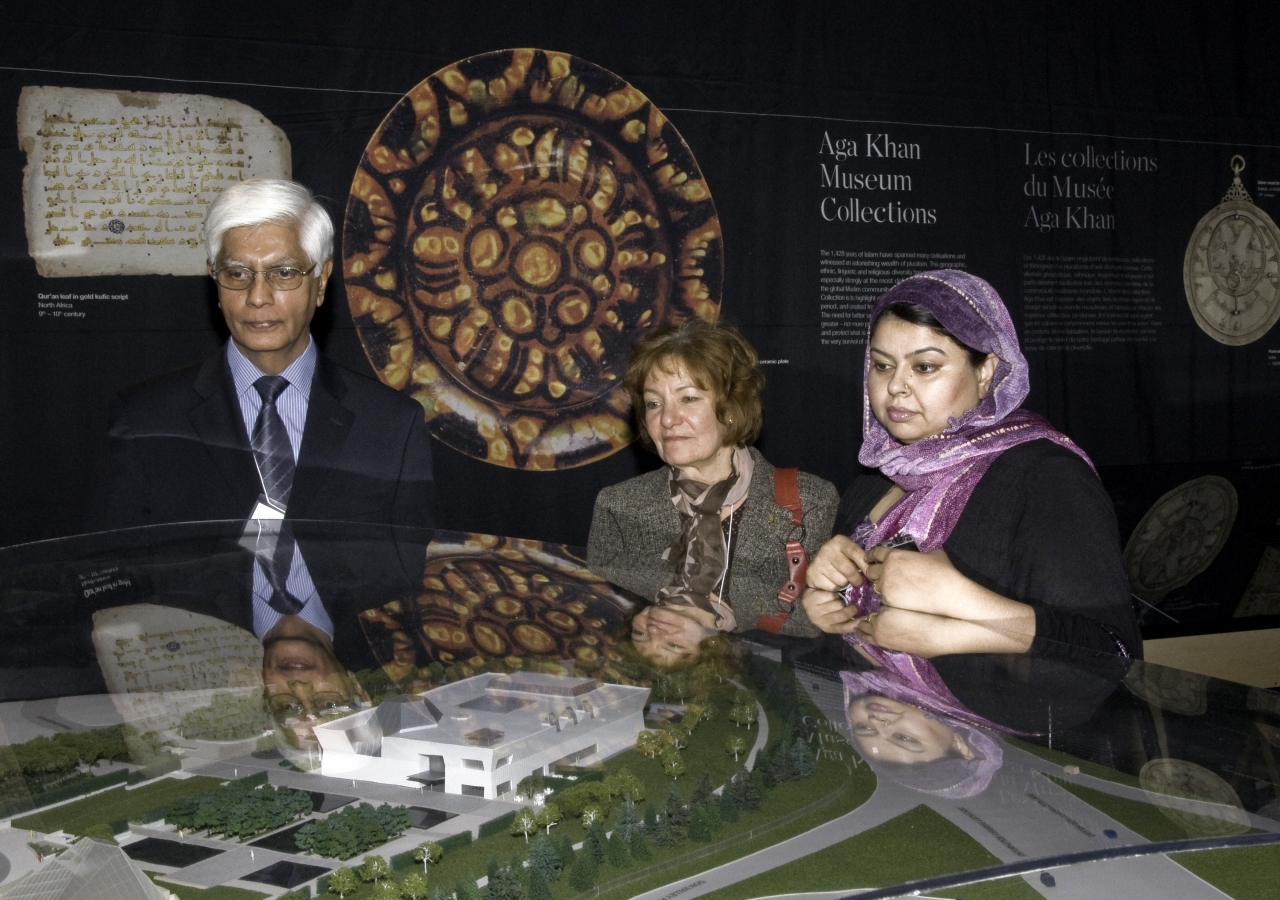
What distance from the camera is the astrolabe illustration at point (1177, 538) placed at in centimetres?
526

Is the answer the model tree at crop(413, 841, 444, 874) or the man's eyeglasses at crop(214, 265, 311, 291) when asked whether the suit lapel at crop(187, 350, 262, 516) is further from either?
the model tree at crop(413, 841, 444, 874)

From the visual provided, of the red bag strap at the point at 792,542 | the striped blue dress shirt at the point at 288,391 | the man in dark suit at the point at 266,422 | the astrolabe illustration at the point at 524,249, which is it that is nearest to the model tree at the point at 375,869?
the red bag strap at the point at 792,542

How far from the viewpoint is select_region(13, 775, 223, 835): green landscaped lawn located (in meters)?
1.08

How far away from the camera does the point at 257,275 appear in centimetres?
269

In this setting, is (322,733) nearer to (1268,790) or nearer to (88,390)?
(1268,790)

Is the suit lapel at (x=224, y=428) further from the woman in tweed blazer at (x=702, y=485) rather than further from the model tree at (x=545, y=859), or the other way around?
the model tree at (x=545, y=859)

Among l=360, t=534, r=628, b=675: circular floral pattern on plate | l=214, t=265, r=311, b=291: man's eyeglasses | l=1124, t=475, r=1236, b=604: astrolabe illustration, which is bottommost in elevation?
l=1124, t=475, r=1236, b=604: astrolabe illustration

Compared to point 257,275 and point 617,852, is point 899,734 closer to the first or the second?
point 617,852

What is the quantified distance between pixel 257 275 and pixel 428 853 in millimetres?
1999

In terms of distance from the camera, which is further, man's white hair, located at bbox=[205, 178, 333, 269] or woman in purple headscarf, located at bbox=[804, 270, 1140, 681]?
man's white hair, located at bbox=[205, 178, 333, 269]

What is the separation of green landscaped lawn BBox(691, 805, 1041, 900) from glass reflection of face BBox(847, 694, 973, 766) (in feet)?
0.36

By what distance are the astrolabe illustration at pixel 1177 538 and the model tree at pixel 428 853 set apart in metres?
4.83

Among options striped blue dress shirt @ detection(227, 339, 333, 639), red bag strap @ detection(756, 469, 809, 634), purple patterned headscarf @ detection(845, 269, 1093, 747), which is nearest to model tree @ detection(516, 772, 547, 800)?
red bag strap @ detection(756, 469, 809, 634)

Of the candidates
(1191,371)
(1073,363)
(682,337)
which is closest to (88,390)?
(682,337)
